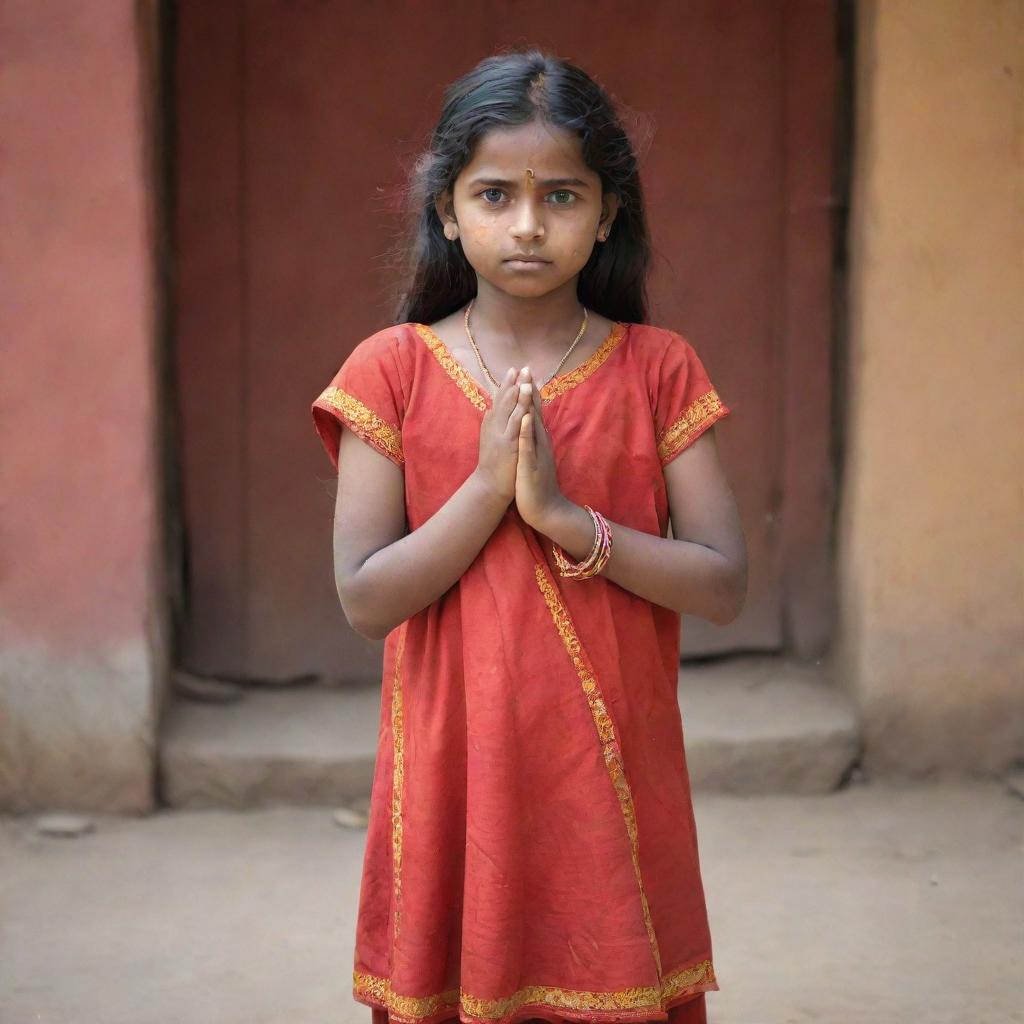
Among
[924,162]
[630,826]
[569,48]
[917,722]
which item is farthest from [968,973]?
[569,48]

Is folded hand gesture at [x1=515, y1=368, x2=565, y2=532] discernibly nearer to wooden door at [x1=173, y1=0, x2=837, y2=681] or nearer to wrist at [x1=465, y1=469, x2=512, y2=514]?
wrist at [x1=465, y1=469, x2=512, y2=514]

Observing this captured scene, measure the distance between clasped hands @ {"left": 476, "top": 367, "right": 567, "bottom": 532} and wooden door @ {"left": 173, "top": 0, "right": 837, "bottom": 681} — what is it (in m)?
2.59

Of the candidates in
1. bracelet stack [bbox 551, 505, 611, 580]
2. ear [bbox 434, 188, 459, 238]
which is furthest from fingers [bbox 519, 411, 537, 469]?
ear [bbox 434, 188, 459, 238]

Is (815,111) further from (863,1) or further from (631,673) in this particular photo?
(631,673)

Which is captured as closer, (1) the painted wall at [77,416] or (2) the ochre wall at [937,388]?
(1) the painted wall at [77,416]

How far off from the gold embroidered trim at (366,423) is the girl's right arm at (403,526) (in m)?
0.02

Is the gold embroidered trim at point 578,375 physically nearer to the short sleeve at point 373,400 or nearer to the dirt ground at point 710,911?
the short sleeve at point 373,400

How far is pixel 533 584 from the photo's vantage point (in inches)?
83.4

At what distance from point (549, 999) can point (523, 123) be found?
1209mm

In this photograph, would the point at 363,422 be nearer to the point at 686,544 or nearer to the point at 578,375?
the point at 578,375

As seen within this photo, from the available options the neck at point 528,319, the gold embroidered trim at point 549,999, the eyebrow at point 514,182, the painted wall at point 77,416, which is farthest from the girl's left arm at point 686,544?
the painted wall at point 77,416

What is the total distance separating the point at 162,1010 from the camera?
3166mm

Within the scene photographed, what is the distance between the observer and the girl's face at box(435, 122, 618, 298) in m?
2.07

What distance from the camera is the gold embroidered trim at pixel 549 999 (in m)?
2.12
